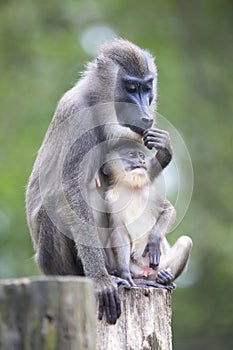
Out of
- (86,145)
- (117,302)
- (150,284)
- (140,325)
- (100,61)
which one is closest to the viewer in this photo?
(140,325)

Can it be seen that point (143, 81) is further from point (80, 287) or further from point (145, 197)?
point (80, 287)

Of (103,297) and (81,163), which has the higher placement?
(81,163)

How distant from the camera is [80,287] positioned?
3.64m

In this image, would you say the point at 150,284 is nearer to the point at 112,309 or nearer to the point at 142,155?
the point at 112,309

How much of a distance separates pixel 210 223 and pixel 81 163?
908 centimetres

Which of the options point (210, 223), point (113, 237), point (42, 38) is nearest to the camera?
point (113, 237)

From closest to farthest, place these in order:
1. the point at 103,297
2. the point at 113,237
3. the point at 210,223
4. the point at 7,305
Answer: the point at 7,305 < the point at 103,297 < the point at 113,237 < the point at 210,223

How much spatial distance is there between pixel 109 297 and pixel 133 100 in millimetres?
1634

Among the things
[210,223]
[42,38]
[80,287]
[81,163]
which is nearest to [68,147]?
[81,163]

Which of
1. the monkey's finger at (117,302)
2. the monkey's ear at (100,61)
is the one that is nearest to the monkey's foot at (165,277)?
the monkey's finger at (117,302)

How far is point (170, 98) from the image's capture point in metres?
16.8

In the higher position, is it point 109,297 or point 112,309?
point 109,297

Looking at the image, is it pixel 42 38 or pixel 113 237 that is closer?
pixel 113 237

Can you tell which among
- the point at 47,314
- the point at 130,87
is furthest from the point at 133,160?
the point at 47,314
